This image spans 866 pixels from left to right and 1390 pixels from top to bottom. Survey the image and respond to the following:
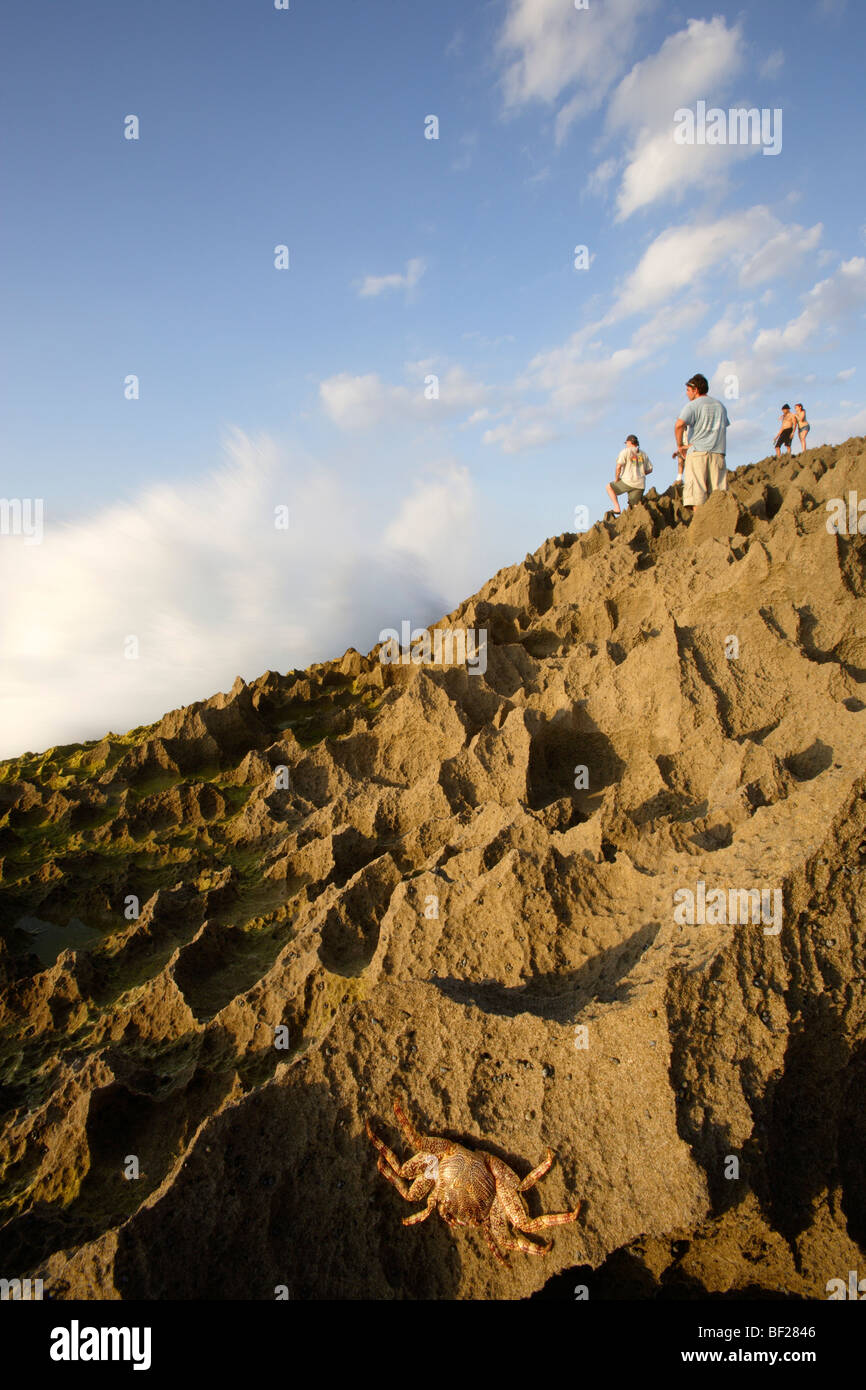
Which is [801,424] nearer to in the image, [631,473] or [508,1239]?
[631,473]

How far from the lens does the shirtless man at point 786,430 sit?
1424cm

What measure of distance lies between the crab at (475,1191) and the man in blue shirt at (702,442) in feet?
29.6

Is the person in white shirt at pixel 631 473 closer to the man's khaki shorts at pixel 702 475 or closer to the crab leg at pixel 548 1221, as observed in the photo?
the man's khaki shorts at pixel 702 475

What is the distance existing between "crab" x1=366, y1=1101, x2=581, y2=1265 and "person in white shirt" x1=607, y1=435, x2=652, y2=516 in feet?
34.6

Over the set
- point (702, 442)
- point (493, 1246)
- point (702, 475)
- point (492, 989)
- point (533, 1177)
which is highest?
point (702, 442)

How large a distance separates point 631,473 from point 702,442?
210cm

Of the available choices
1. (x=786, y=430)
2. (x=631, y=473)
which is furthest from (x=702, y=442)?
(x=786, y=430)

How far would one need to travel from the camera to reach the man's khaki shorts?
10023 millimetres

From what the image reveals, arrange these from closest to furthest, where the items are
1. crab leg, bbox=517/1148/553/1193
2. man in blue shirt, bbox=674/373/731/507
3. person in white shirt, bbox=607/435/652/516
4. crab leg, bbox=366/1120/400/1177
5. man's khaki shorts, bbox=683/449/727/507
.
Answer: crab leg, bbox=517/1148/553/1193
crab leg, bbox=366/1120/400/1177
man in blue shirt, bbox=674/373/731/507
man's khaki shorts, bbox=683/449/727/507
person in white shirt, bbox=607/435/652/516

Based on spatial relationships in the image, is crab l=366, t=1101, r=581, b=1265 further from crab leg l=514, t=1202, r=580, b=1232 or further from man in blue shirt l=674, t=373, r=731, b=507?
man in blue shirt l=674, t=373, r=731, b=507

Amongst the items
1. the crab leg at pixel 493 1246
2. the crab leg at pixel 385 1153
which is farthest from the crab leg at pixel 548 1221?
the crab leg at pixel 385 1153

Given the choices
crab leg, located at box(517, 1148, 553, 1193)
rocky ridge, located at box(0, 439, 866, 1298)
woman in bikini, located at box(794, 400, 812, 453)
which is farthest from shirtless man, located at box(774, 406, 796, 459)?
crab leg, located at box(517, 1148, 553, 1193)

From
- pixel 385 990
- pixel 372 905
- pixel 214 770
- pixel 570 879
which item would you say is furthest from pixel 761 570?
pixel 214 770

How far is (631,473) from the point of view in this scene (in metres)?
11.9
